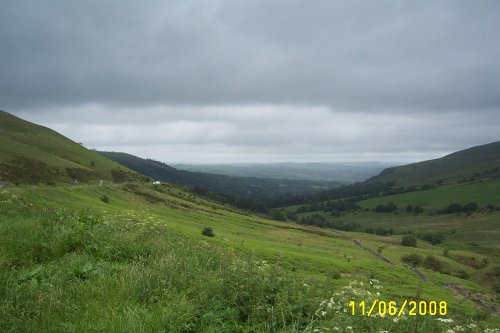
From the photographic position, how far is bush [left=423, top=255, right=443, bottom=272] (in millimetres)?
86438

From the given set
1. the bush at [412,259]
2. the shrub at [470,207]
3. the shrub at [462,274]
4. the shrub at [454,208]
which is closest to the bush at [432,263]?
the bush at [412,259]

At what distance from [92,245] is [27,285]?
2699 mm

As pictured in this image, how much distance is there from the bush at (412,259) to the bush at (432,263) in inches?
55.8

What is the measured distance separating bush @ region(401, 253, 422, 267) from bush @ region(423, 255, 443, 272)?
55.8 inches

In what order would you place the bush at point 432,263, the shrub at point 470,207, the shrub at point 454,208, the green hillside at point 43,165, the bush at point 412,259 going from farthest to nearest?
the shrub at point 454,208
the shrub at point 470,207
the bush at point 412,259
the bush at point 432,263
the green hillside at point 43,165

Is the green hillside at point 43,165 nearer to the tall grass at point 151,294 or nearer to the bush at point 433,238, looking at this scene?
the tall grass at point 151,294

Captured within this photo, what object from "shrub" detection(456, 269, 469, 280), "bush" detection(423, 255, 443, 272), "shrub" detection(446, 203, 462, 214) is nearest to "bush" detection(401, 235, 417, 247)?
"bush" detection(423, 255, 443, 272)

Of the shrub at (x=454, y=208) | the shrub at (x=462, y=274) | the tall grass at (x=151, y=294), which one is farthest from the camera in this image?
the shrub at (x=454, y=208)

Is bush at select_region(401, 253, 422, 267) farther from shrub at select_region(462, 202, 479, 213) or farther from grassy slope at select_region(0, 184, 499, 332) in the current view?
shrub at select_region(462, 202, 479, 213)

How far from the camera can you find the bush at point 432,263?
86.4 metres

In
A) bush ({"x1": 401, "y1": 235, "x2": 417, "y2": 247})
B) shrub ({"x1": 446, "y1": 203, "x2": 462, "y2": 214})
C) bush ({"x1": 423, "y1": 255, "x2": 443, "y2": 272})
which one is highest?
shrub ({"x1": 446, "y1": 203, "x2": 462, "y2": 214})

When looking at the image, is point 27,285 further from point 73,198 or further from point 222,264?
point 73,198

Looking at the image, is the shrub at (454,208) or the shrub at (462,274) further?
the shrub at (454,208)

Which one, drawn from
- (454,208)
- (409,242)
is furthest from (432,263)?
(454,208)
